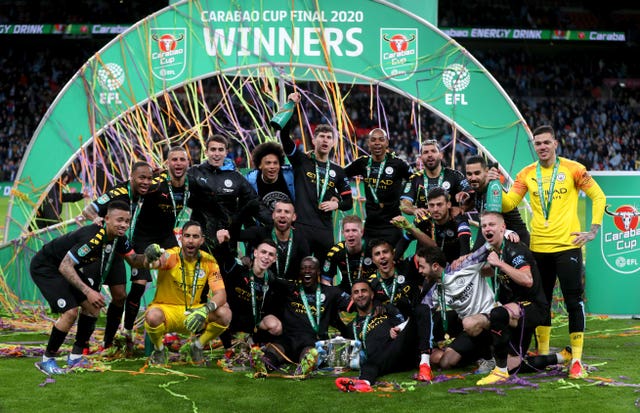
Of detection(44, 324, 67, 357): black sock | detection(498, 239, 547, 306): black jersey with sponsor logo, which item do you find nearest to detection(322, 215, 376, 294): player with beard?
detection(498, 239, 547, 306): black jersey with sponsor logo

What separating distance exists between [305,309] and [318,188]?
1241 mm

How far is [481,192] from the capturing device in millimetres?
7230

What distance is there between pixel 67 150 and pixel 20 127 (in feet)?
64.5

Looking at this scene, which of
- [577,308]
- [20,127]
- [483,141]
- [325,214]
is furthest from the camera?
[20,127]

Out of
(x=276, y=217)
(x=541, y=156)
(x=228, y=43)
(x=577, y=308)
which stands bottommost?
(x=577, y=308)

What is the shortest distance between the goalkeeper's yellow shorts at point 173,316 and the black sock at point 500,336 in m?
2.45

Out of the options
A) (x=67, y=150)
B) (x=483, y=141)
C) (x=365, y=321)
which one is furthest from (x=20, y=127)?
(x=365, y=321)

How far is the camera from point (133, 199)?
739 cm

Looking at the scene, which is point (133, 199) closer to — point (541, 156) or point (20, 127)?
point (541, 156)

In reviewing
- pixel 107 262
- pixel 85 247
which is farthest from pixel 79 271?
pixel 85 247

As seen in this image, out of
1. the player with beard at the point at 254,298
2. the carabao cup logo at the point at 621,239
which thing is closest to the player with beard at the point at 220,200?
the player with beard at the point at 254,298

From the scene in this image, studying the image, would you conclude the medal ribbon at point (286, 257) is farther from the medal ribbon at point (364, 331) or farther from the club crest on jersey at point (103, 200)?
the club crest on jersey at point (103, 200)

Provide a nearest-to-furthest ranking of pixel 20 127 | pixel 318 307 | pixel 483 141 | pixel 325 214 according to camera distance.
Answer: pixel 318 307 < pixel 325 214 < pixel 483 141 < pixel 20 127

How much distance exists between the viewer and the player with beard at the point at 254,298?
6969mm
